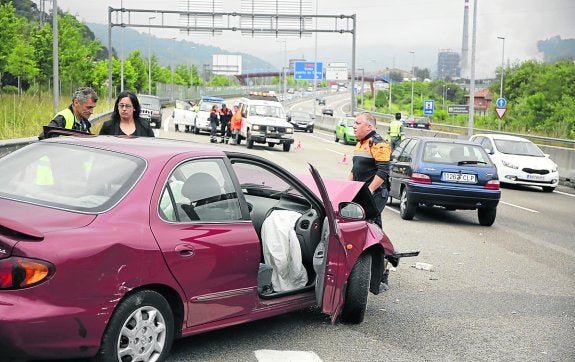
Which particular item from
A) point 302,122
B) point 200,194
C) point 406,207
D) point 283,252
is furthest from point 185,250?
point 302,122

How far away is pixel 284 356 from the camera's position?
5.69m

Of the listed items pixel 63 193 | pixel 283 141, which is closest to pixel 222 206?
pixel 63 193

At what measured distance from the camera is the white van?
3250 centimetres

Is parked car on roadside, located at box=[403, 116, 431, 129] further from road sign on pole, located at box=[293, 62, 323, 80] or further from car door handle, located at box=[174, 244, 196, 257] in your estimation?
car door handle, located at box=[174, 244, 196, 257]

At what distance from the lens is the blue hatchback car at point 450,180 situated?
1373cm

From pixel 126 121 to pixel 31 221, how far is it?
4124 mm

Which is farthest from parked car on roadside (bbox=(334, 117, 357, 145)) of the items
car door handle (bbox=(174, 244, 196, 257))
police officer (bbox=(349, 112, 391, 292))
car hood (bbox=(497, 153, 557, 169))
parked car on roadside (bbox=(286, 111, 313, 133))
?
car door handle (bbox=(174, 244, 196, 257))

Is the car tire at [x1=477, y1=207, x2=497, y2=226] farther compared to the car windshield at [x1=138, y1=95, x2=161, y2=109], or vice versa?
the car windshield at [x1=138, y1=95, x2=161, y2=109]

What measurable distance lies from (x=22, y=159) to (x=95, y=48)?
65407 mm

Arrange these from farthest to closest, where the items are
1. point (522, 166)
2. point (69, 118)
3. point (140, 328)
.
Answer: point (522, 166) < point (69, 118) < point (140, 328)

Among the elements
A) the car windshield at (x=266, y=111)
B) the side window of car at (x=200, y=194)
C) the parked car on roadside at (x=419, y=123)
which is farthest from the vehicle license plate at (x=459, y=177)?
the parked car on roadside at (x=419, y=123)

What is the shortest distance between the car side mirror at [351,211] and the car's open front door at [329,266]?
338 millimetres

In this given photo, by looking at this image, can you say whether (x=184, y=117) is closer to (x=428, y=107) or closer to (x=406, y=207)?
(x=428, y=107)

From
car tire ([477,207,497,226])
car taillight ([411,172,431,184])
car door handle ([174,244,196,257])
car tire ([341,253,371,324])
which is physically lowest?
car tire ([477,207,497,226])
